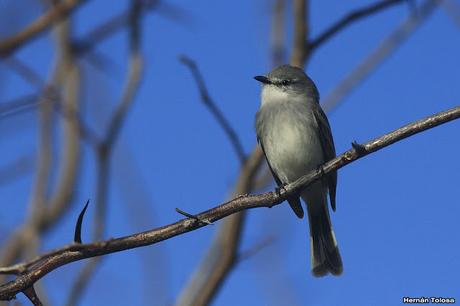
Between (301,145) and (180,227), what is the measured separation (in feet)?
11.2

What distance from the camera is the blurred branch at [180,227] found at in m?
2.27

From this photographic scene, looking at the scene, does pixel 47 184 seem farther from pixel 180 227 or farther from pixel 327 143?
pixel 180 227

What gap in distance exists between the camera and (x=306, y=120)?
607 cm

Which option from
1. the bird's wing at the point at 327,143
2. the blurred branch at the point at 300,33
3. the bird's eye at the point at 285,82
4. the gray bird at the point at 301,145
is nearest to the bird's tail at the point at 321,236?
the gray bird at the point at 301,145

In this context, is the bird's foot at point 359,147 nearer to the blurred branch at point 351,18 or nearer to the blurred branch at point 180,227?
the blurred branch at point 180,227

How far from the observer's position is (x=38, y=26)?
16.5 ft

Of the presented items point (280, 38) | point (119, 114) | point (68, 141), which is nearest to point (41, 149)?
point (68, 141)

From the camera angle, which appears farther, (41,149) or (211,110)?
(41,149)

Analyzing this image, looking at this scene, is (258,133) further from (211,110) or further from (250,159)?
(211,110)

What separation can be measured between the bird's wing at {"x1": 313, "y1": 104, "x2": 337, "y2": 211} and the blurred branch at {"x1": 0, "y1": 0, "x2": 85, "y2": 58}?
225 cm

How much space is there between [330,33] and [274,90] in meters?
0.95

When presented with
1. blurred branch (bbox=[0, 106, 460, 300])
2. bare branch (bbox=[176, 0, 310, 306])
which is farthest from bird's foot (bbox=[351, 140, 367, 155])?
bare branch (bbox=[176, 0, 310, 306])

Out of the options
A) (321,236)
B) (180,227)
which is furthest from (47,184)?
(180,227)

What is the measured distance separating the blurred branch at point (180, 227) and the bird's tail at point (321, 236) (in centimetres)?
244
